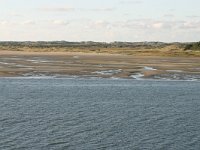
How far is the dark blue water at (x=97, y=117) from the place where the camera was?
73.5 feet

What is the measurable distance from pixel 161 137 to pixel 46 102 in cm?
1302

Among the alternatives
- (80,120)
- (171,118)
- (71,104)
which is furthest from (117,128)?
(71,104)

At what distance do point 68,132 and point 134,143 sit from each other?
12.3ft

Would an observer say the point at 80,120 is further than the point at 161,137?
Yes

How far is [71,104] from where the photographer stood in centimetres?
3372

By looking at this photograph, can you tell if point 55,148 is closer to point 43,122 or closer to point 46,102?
point 43,122

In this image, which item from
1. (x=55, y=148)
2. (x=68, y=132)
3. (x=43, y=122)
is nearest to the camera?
(x=55, y=148)

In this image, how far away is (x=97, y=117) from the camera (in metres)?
28.5

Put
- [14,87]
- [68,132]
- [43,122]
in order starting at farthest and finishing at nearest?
[14,87], [43,122], [68,132]

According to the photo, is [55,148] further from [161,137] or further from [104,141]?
[161,137]

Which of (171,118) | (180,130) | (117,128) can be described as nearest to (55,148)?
(117,128)

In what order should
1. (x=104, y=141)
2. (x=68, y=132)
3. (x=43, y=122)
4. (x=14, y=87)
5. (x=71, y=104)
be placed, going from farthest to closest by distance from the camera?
(x=14, y=87) < (x=71, y=104) < (x=43, y=122) < (x=68, y=132) < (x=104, y=141)

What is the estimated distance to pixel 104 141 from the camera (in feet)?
74.3

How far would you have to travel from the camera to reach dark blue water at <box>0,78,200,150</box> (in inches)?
882
